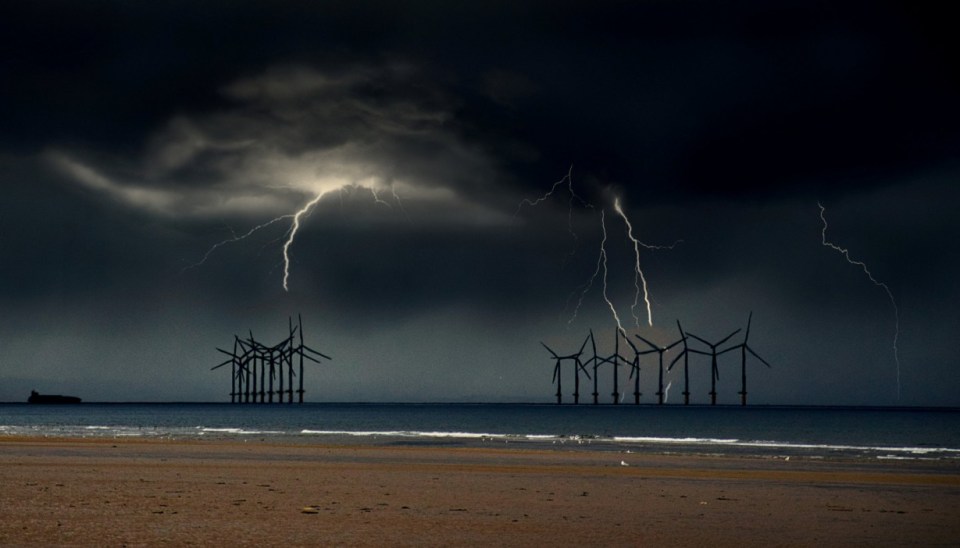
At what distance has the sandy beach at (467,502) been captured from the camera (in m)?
15.6

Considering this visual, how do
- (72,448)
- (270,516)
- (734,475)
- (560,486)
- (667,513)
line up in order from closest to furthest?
(270,516)
(667,513)
(560,486)
(734,475)
(72,448)

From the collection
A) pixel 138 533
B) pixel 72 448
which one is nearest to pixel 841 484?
pixel 138 533

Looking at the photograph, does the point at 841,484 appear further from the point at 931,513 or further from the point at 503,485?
the point at 503,485

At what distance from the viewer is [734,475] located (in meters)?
32.0

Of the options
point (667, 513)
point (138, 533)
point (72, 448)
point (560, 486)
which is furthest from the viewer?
point (72, 448)

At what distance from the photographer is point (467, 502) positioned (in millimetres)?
21766

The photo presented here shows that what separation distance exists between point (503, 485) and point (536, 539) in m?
11.8

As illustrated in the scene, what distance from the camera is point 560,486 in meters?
26.8

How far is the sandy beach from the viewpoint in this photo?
51.0 ft

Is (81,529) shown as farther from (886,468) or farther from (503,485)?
(886,468)

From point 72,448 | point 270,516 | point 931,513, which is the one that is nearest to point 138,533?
point 270,516

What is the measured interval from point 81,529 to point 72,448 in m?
34.4

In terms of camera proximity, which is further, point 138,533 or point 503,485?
point 503,485

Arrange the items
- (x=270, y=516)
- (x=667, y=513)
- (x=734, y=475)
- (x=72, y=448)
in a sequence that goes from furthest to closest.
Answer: (x=72, y=448) < (x=734, y=475) < (x=667, y=513) < (x=270, y=516)
